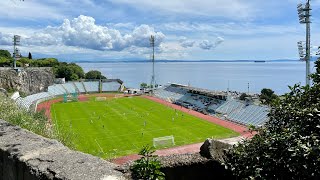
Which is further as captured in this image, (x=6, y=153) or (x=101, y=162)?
(x=6, y=153)

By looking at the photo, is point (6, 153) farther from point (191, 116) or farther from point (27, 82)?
point (27, 82)

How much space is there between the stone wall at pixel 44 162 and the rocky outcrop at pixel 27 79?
55.8 meters

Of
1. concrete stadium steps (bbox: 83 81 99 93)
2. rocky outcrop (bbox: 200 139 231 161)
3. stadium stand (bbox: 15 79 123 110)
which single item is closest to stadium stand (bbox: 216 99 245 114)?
stadium stand (bbox: 15 79 123 110)

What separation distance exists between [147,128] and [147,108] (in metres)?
14.7

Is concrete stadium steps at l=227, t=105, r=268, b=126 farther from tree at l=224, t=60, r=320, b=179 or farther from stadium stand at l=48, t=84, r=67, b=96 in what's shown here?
stadium stand at l=48, t=84, r=67, b=96

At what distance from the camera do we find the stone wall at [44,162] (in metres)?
4.08

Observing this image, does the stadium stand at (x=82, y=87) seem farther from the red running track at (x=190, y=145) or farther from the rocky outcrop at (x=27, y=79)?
the red running track at (x=190, y=145)

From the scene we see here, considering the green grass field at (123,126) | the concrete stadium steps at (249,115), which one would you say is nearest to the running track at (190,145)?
the green grass field at (123,126)

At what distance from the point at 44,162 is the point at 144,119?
38263 mm

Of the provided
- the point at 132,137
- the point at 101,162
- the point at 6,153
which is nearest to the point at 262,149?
the point at 101,162

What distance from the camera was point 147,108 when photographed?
171 feet

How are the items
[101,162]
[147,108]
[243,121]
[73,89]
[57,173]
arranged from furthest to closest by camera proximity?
[73,89]
[147,108]
[243,121]
[101,162]
[57,173]

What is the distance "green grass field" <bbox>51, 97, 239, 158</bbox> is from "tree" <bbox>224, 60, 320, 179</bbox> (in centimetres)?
1953

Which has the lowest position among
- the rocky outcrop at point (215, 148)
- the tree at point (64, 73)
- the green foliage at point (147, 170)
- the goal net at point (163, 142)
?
the goal net at point (163, 142)
